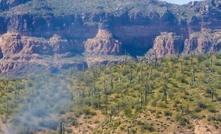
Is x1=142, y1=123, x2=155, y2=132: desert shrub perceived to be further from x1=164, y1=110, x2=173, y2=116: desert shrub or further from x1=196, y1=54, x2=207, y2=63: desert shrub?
x1=196, y1=54, x2=207, y2=63: desert shrub

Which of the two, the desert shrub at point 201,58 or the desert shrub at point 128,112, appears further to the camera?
the desert shrub at point 201,58

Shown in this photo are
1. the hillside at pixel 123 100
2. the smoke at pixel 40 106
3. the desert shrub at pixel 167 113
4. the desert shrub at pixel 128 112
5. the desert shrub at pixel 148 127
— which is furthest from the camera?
the smoke at pixel 40 106

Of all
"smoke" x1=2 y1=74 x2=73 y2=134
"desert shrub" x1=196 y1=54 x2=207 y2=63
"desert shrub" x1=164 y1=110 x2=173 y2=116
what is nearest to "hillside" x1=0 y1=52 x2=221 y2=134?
"smoke" x1=2 y1=74 x2=73 y2=134

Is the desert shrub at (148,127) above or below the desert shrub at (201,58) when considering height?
below

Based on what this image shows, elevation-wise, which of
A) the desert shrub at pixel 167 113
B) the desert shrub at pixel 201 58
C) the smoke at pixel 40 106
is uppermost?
the desert shrub at pixel 201 58

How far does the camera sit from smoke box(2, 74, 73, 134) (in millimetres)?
97500

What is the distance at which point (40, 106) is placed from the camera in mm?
107500

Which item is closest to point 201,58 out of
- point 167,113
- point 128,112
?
point 128,112

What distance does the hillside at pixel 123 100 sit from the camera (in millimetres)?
86438

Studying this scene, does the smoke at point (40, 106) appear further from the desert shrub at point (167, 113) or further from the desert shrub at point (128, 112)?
the desert shrub at point (167, 113)

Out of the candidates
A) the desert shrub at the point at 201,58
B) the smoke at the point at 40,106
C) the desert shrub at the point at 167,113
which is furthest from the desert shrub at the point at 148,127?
the desert shrub at the point at 201,58

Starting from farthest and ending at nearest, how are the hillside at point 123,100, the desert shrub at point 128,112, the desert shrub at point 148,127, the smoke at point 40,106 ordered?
the smoke at point 40,106 < the desert shrub at point 128,112 < the hillside at point 123,100 < the desert shrub at point 148,127

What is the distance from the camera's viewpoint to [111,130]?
87562 mm

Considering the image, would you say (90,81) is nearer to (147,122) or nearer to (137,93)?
(137,93)
